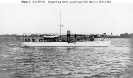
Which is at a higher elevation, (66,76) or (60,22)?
(60,22)

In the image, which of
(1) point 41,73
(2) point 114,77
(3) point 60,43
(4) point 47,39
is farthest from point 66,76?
(4) point 47,39

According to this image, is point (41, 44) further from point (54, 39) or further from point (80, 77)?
point (80, 77)

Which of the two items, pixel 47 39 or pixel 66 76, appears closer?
pixel 66 76

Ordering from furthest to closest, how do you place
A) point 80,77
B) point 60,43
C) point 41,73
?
point 60,43, point 41,73, point 80,77

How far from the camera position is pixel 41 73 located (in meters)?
18.4

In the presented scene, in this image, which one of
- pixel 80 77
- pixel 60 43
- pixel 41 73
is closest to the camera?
pixel 80 77

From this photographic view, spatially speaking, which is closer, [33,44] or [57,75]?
[57,75]

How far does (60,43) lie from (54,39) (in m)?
3.92

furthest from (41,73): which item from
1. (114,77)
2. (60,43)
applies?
(60,43)

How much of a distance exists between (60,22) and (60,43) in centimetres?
780

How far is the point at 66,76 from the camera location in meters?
17.3

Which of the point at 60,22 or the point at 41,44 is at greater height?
the point at 60,22

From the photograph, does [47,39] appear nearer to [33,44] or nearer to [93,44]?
[33,44]

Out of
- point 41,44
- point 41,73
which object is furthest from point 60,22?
point 41,73
